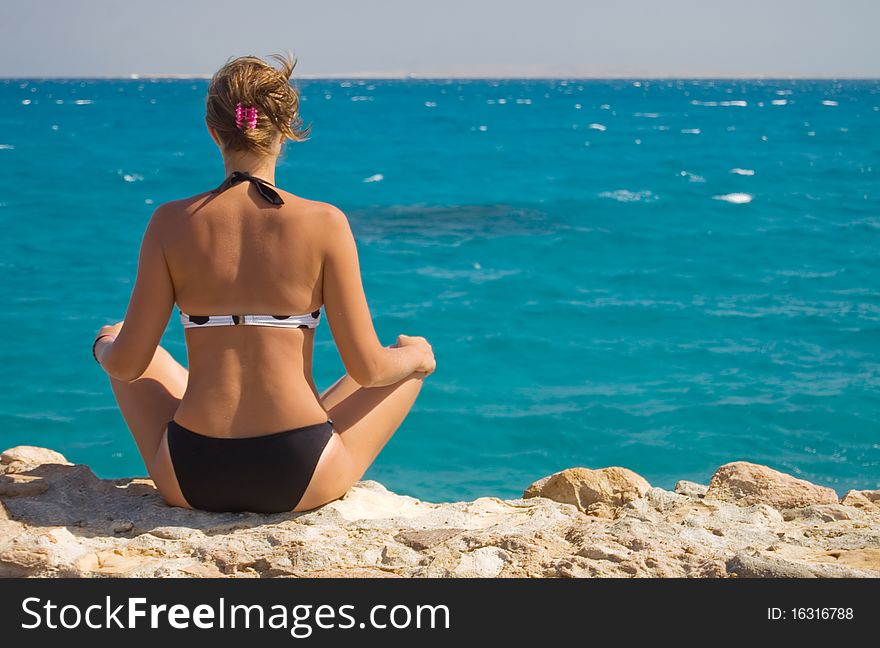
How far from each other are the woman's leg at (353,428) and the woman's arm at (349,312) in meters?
0.15

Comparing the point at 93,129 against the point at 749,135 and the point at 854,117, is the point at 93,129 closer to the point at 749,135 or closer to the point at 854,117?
the point at 749,135

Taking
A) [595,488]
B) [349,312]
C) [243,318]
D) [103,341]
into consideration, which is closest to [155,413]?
[103,341]

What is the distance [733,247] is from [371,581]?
45.6 ft

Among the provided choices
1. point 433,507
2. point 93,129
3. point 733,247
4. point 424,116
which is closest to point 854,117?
point 424,116

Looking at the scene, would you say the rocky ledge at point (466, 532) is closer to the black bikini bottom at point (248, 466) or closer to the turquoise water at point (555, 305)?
the black bikini bottom at point (248, 466)

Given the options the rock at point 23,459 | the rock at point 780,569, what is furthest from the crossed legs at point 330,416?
the rock at point 780,569

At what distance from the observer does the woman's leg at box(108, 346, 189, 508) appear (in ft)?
9.84

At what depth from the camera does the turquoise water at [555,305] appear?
766cm

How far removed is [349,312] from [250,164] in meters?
0.52

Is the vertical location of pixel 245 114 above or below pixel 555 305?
below

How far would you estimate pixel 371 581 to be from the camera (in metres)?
2.44

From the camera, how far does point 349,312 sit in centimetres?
283

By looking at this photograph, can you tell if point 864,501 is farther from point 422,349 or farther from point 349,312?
point 349,312

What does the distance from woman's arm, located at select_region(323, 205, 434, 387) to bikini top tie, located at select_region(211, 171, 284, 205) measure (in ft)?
0.52
